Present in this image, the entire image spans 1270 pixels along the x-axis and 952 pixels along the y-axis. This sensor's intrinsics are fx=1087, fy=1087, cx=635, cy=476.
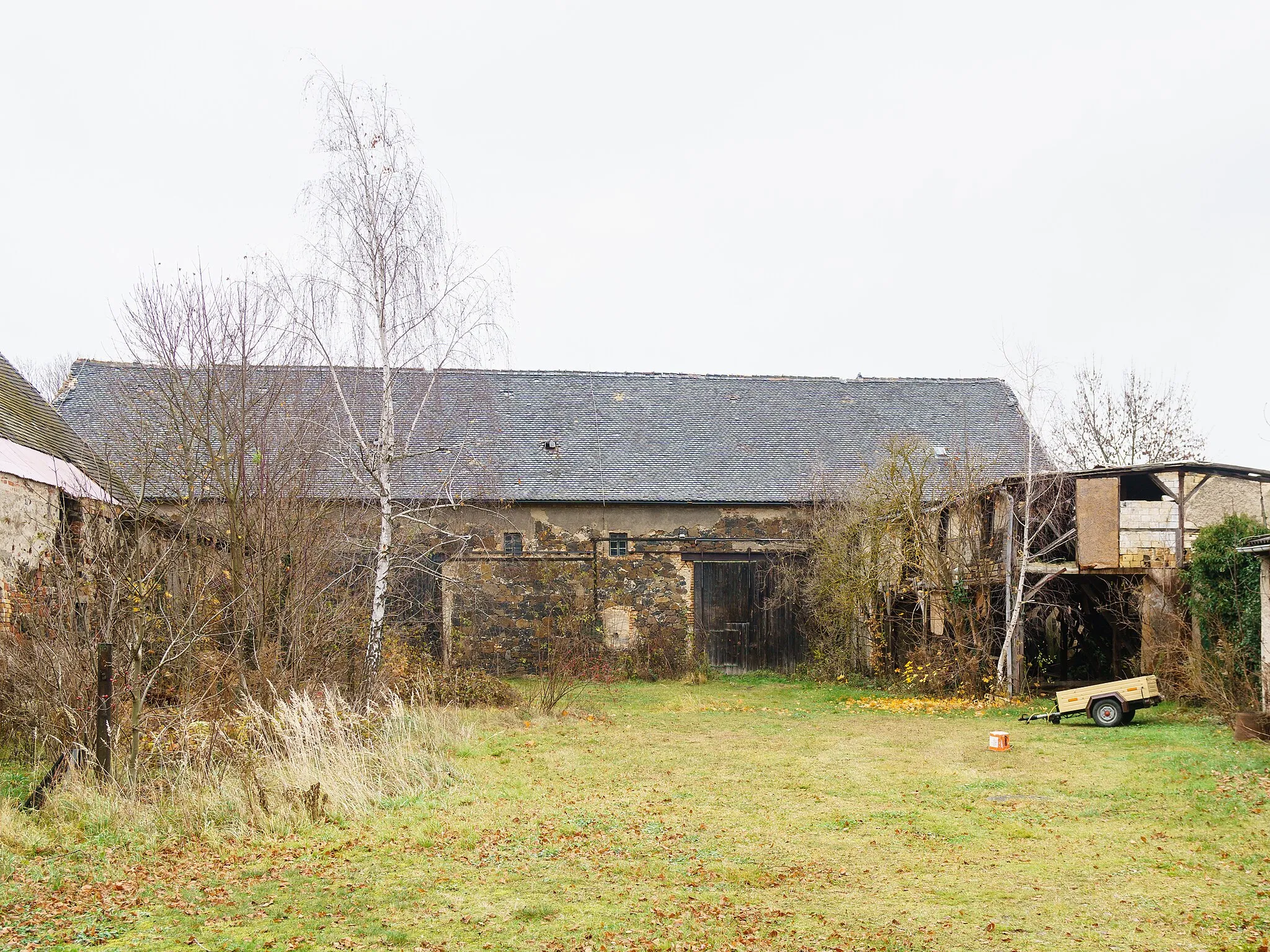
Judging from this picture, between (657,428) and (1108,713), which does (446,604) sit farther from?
(1108,713)

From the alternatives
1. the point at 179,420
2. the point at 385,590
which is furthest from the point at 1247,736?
the point at 179,420

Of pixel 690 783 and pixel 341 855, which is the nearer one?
pixel 341 855

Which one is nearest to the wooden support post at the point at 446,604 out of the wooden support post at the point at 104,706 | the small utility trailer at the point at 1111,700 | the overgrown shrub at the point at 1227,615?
the small utility trailer at the point at 1111,700

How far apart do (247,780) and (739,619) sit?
14785 mm

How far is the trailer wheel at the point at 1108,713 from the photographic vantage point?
13914mm

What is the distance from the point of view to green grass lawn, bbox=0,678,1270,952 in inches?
236

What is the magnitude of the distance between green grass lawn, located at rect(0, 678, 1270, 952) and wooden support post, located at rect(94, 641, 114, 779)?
1.37 m

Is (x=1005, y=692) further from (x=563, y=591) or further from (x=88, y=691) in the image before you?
(x=88, y=691)

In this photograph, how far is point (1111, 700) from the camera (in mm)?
14016

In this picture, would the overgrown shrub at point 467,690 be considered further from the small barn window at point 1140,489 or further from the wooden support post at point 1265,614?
the small barn window at point 1140,489

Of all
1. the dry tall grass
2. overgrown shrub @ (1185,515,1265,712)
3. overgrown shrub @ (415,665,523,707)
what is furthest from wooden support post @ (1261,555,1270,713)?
the dry tall grass

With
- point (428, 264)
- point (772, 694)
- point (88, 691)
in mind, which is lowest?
point (772, 694)

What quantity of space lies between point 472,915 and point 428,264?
11679 mm

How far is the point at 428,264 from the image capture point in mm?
16266
